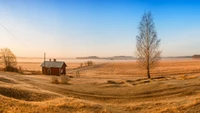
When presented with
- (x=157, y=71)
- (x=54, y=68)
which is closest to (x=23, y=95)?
(x=54, y=68)

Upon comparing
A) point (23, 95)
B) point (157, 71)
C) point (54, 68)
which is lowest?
point (157, 71)

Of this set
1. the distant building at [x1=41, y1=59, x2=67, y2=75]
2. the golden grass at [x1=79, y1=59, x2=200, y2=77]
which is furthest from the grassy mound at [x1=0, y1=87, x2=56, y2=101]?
the distant building at [x1=41, y1=59, x2=67, y2=75]

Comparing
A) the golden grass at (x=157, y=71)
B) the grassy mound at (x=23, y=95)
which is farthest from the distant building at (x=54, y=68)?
the grassy mound at (x=23, y=95)

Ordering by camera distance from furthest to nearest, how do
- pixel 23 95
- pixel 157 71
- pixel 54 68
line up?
pixel 157 71, pixel 54 68, pixel 23 95

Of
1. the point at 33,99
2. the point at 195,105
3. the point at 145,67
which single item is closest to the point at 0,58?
the point at 145,67

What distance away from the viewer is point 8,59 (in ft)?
170

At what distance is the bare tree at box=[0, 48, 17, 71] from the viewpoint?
5053 cm

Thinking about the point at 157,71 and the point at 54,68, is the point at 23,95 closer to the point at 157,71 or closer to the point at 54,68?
the point at 54,68

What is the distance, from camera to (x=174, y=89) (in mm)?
17578

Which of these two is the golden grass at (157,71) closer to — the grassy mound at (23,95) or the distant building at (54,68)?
the distant building at (54,68)

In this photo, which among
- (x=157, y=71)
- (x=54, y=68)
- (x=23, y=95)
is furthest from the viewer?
(x=157, y=71)

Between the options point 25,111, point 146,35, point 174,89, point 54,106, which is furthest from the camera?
point 146,35

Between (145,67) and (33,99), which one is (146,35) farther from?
(33,99)

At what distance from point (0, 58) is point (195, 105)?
51.1 meters
